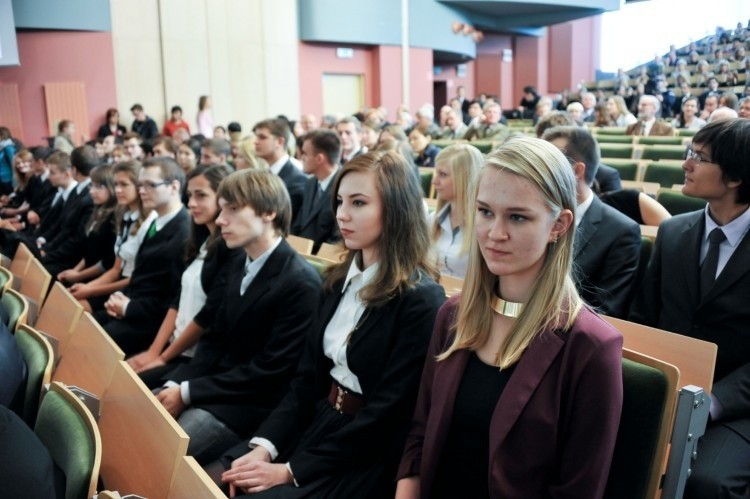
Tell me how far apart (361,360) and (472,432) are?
514 millimetres

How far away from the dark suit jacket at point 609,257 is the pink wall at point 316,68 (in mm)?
12744

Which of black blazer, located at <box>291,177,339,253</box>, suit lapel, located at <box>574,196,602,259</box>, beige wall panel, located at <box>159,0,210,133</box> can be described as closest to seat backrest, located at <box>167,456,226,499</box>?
suit lapel, located at <box>574,196,602,259</box>

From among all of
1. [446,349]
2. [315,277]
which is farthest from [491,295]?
[315,277]

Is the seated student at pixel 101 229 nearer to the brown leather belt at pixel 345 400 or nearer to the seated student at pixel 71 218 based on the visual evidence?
the seated student at pixel 71 218

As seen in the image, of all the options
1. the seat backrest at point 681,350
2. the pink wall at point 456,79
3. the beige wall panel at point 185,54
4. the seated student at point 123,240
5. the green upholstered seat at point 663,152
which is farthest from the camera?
the pink wall at point 456,79

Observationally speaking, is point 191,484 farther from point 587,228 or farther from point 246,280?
point 587,228

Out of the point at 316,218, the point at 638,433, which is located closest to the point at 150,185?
the point at 316,218

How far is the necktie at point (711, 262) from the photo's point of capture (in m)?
2.24

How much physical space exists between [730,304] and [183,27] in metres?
12.5

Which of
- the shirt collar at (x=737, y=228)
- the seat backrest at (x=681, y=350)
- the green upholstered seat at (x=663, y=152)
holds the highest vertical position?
the green upholstered seat at (x=663, y=152)

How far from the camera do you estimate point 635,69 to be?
17.9 metres

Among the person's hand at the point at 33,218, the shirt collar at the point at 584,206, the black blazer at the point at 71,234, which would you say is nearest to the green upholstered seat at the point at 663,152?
the shirt collar at the point at 584,206

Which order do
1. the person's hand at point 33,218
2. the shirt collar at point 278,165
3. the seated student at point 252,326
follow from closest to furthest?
the seated student at point 252,326, the shirt collar at point 278,165, the person's hand at point 33,218

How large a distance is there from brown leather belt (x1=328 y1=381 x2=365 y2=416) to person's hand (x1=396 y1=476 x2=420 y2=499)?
348mm
